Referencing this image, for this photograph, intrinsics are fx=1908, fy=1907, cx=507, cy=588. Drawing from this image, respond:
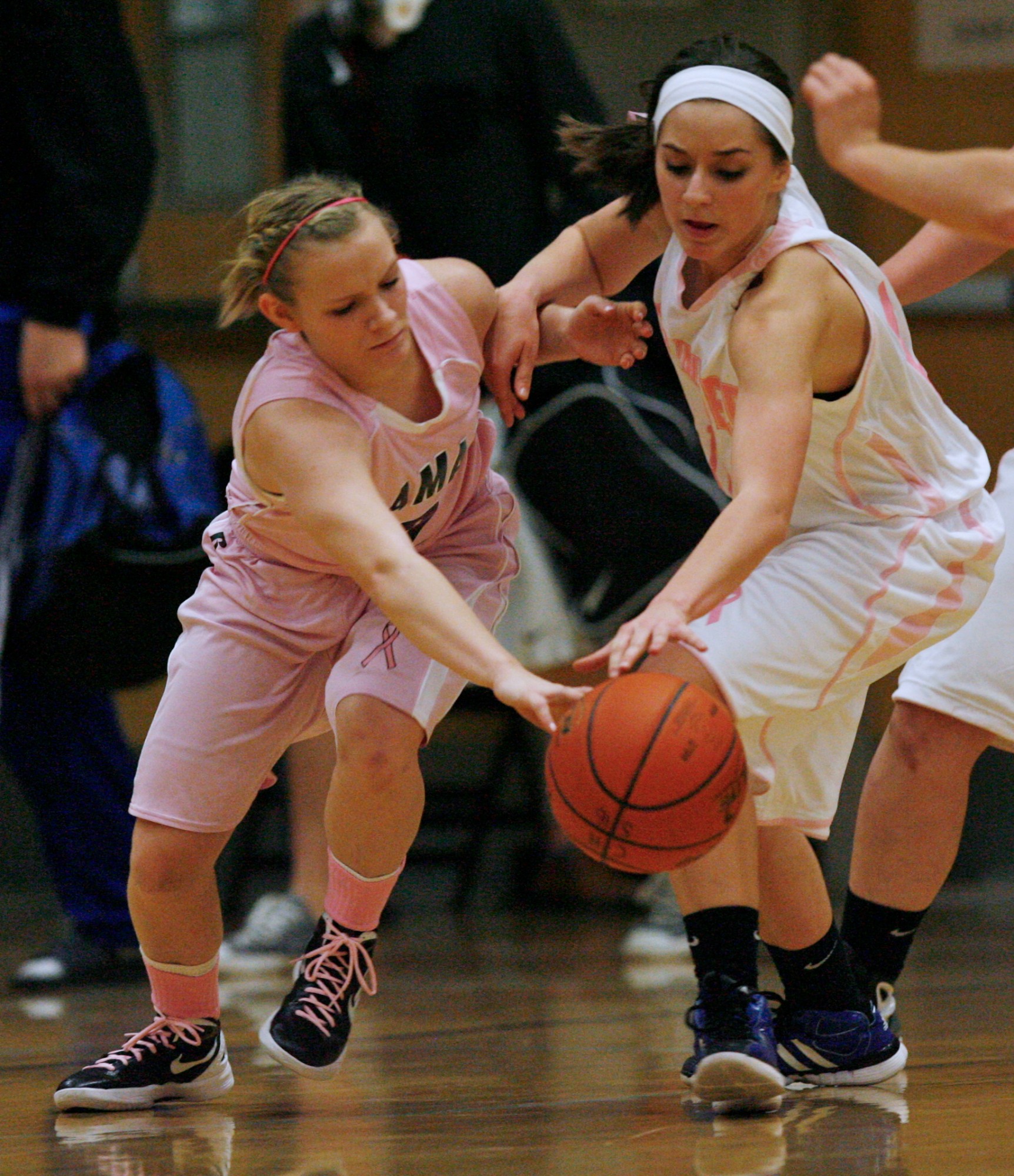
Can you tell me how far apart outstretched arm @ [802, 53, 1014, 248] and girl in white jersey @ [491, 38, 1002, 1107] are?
3.6 inches

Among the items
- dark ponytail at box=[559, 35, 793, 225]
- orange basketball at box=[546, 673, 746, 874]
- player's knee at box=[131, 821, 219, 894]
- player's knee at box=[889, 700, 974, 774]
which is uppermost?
dark ponytail at box=[559, 35, 793, 225]

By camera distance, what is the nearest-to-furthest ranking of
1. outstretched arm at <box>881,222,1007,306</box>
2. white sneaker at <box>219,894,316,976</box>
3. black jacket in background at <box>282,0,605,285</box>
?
outstretched arm at <box>881,222,1007,306</box>
white sneaker at <box>219,894,316,976</box>
black jacket in background at <box>282,0,605,285</box>

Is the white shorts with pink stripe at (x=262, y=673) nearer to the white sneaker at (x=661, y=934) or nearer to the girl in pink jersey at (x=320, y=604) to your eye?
the girl in pink jersey at (x=320, y=604)

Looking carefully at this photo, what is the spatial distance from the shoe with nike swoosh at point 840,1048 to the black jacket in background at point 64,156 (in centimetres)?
214

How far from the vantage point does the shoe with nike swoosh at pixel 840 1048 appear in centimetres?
293

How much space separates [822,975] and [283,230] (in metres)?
1.39

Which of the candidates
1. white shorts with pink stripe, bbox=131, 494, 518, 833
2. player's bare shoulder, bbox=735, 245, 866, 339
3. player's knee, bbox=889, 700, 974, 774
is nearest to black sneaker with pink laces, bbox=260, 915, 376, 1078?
white shorts with pink stripe, bbox=131, 494, 518, 833

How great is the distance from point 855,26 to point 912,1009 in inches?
128

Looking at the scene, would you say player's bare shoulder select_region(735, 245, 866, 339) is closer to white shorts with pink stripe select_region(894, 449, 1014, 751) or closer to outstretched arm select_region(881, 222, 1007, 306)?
outstretched arm select_region(881, 222, 1007, 306)

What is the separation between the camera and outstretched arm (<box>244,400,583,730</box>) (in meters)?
2.51

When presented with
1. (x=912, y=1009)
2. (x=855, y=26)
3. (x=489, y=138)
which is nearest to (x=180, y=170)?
(x=489, y=138)

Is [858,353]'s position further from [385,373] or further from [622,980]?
[622,980]

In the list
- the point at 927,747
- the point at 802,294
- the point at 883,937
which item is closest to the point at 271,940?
the point at 883,937

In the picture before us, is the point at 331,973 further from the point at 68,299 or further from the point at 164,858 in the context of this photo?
the point at 68,299
